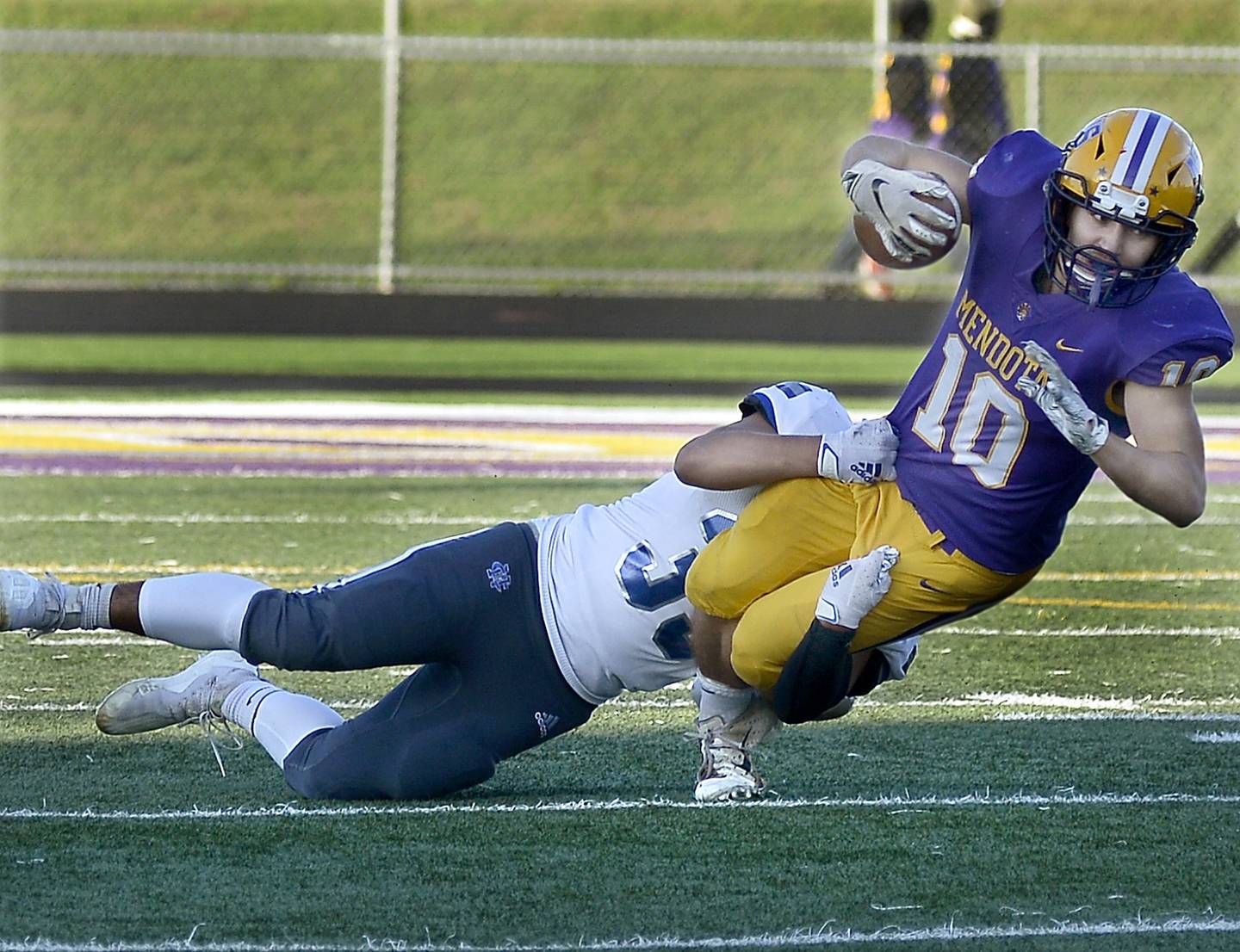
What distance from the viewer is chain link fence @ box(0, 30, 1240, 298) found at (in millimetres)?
20219

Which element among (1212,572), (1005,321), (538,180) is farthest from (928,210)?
(538,180)

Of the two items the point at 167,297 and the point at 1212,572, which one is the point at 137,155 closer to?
the point at 167,297

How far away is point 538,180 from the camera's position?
2238 centimetres

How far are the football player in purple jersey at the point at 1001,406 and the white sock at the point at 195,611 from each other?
0.87 metres

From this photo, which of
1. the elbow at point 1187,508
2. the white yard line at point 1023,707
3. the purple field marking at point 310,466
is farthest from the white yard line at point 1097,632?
the purple field marking at point 310,466

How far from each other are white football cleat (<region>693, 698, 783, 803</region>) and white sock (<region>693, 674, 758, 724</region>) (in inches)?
0.5

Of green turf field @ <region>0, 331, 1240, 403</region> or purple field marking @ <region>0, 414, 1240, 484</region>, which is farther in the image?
green turf field @ <region>0, 331, 1240, 403</region>

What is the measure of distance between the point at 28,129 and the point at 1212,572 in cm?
1740

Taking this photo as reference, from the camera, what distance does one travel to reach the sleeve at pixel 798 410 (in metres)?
3.91

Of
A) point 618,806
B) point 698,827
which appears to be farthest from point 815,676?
point 618,806

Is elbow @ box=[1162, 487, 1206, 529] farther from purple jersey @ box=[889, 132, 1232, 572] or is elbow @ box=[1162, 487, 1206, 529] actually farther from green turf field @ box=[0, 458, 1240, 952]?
green turf field @ box=[0, 458, 1240, 952]

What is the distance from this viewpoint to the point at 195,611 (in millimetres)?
4008

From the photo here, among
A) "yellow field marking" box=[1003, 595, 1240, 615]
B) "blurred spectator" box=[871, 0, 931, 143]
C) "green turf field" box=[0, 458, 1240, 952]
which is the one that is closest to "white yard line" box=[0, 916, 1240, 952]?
"green turf field" box=[0, 458, 1240, 952]

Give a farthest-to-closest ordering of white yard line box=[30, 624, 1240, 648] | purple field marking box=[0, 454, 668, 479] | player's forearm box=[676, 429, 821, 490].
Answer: purple field marking box=[0, 454, 668, 479], white yard line box=[30, 624, 1240, 648], player's forearm box=[676, 429, 821, 490]
